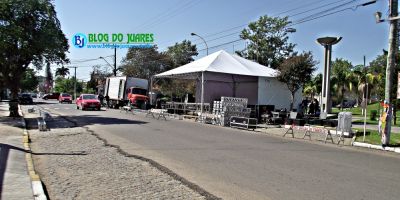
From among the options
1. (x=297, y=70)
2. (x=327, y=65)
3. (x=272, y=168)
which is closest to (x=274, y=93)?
(x=297, y=70)

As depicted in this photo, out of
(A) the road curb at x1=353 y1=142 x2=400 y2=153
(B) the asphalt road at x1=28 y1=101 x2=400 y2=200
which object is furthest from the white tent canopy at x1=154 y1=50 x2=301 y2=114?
(B) the asphalt road at x1=28 y1=101 x2=400 y2=200

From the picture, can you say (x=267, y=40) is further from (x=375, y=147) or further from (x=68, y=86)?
(x=68, y=86)

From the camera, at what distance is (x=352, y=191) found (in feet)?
23.8

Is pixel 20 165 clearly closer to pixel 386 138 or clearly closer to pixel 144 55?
pixel 386 138

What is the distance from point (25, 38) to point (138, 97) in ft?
62.6

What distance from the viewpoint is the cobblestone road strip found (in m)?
6.98

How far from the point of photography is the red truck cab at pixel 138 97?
40.8 m

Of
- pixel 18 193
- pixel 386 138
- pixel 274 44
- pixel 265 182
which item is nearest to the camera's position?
pixel 18 193

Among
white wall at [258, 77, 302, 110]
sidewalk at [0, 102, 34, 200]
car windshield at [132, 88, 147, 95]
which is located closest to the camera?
sidewalk at [0, 102, 34, 200]

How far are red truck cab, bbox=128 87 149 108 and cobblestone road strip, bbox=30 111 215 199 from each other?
1081 inches

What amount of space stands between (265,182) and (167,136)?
8670 millimetres

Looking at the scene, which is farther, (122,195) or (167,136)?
(167,136)

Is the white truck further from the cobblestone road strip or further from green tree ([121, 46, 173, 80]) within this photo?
the cobblestone road strip

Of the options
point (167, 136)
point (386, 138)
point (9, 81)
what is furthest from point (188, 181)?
point (9, 81)
